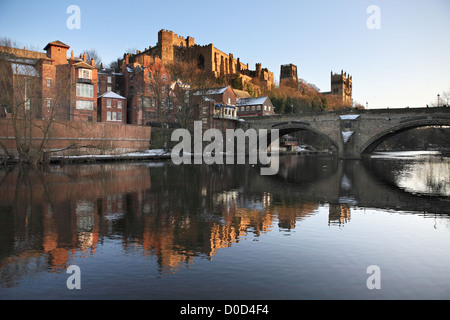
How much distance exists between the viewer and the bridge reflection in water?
8.93 meters

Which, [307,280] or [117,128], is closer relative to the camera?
[307,280]

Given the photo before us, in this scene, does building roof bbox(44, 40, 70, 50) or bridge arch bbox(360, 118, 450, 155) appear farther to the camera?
building roof bbox(44, 40, 70, 50)

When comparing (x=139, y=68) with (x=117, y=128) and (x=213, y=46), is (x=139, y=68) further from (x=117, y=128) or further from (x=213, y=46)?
(x=213, y=46)

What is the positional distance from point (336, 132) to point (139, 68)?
3686cm

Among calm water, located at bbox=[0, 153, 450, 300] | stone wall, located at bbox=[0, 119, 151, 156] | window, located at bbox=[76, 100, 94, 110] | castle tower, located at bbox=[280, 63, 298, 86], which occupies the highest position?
castle tower, located at bbox=[280, 63, 298, 86]

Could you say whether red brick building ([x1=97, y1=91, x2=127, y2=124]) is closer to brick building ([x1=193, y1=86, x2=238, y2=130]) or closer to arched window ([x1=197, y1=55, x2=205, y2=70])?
brick building ([x1=193, y1=86, x2=238, y2=130])

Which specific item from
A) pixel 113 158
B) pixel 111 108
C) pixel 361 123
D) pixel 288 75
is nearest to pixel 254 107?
pixel 361 123

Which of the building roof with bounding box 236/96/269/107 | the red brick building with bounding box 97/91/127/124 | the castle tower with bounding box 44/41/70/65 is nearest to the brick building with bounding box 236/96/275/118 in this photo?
the building roof with bounding box 236/96/269/107

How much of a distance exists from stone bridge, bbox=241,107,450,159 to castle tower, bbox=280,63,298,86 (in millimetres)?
82808

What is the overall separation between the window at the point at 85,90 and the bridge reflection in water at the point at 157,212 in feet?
107

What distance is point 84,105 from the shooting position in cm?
5422

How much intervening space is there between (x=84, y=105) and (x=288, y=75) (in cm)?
10680
